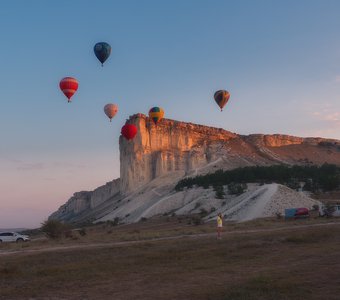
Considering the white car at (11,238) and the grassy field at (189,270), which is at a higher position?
the white car at (11,238)

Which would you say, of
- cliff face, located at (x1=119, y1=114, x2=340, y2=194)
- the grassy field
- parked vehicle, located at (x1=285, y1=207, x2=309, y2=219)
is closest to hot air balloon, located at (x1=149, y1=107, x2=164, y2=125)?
parked vehicle, located at (x1=285, y1=207, x2=309, y2=219)

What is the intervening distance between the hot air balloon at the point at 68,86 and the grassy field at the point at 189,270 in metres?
19.3

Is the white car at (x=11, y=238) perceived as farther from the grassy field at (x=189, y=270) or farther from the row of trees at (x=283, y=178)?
the row of trees at (x=283, y=178)

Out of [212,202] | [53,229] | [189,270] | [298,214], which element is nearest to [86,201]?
[212,202]

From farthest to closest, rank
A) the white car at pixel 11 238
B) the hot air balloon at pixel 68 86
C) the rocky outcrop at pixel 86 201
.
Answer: the rocky outcrop at pixel 86 201 < the white car at pixel 11 238 < the hot air balloon at pixel 68 86

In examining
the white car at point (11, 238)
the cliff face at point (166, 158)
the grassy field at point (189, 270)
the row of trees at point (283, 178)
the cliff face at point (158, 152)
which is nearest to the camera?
the grassy field at point (189, 270)

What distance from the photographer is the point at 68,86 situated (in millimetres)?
39219

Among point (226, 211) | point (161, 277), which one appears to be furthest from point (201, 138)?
point (161, 277)

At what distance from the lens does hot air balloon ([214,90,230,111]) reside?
49594 mm

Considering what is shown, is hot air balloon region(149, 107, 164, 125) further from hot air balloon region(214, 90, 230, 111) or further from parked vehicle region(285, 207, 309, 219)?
parked vehicle region(285, 207, 309, 219)

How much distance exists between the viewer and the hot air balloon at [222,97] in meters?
49.6

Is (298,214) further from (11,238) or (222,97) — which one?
(11,238)

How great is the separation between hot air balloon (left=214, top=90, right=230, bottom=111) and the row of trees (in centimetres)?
2266

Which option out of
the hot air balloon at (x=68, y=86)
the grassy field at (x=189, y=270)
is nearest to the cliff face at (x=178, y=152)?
the hot air balloon at (x=68, y=86)
